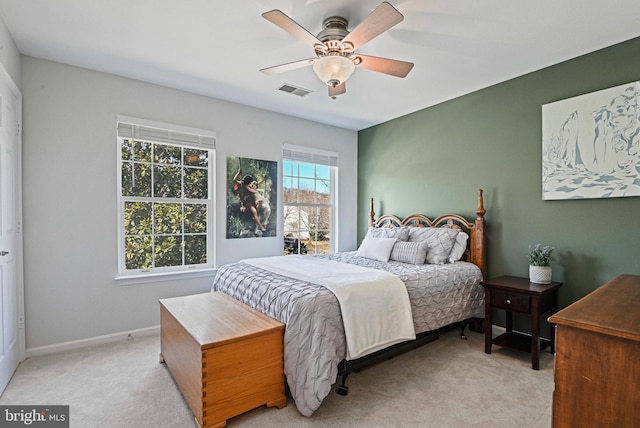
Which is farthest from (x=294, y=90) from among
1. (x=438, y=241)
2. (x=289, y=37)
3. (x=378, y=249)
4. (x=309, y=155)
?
(x=438, y=241)

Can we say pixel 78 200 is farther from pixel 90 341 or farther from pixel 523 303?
pixel 523 303

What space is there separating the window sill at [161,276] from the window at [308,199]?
1.17m

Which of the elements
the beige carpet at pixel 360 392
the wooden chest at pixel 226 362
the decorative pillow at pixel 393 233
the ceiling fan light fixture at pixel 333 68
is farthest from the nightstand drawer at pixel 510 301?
the ceiling fan light fixture at pixel 333 68

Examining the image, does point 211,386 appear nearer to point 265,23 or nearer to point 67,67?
point 265,23

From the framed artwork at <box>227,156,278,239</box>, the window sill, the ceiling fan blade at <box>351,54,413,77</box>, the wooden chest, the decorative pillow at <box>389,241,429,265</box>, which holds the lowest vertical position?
the wooden chest

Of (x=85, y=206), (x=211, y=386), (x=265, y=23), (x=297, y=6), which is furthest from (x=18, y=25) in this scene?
(x=211, y=386)

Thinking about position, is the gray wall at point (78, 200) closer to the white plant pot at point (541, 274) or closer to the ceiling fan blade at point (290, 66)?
the ceiling fan blade at point (290, 66)

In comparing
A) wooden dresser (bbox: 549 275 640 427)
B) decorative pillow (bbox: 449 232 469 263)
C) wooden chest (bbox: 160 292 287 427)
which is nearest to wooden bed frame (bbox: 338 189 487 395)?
decorative pillow (bbox: 449 232 469 263)

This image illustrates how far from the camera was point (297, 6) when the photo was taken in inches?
84.6

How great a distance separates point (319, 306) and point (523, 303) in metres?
1.82

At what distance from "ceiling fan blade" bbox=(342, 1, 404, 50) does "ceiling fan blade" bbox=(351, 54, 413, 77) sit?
0.54 ft

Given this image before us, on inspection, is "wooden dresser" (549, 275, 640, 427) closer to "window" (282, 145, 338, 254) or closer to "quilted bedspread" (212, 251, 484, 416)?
"quilted bedspread" (212, 251, 484, 416)

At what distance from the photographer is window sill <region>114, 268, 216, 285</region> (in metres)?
3.26

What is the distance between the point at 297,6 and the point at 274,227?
2729 millimetres
